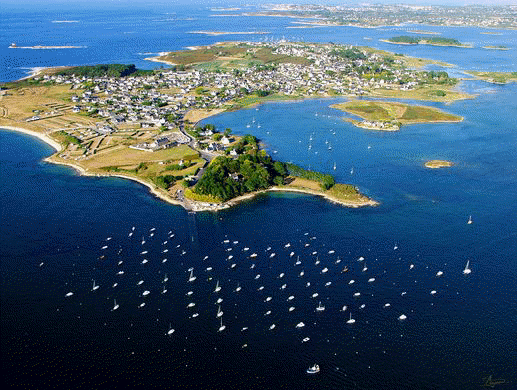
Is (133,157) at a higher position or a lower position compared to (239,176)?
lower

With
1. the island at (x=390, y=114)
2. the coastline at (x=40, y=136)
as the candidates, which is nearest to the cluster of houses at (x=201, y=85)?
the coastline at (x=40, y=136)

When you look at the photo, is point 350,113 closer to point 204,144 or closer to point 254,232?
point 204,144

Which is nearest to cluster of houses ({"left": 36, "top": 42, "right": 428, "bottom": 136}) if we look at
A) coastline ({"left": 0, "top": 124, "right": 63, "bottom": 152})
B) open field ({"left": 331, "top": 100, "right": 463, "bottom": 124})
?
coastline ({"left": 0, "top": 124, "right": 63, "bottom": 152})

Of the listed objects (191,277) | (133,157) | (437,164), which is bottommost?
(133,157)

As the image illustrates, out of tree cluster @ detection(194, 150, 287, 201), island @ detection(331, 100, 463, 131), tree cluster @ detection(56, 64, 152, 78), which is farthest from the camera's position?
tree cluster @ detection(56, 64, 152, 78)

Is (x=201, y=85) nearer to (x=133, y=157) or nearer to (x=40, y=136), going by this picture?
(x=40, y=136)

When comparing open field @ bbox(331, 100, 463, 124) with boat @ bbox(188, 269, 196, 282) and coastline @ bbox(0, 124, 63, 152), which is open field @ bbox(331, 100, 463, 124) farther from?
boat @ bbox(188, 269, 196, 282)

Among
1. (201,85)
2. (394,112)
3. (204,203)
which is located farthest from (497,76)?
(204,203)
